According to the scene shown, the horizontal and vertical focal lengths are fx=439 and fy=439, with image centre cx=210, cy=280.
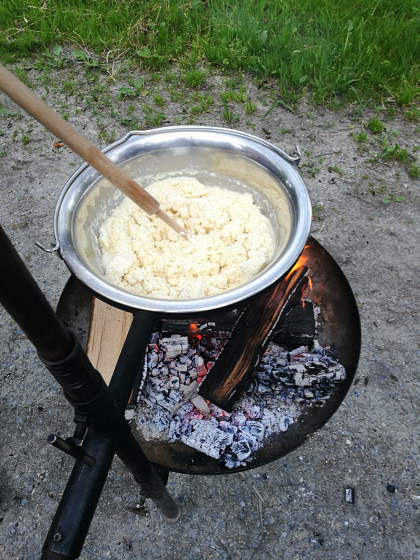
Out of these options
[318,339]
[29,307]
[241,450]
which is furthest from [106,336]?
[29,307]

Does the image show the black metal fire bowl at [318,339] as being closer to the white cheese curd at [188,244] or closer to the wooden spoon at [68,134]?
the white cheese curd at [188,244]

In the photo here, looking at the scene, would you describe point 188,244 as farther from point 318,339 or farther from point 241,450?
point 241,450

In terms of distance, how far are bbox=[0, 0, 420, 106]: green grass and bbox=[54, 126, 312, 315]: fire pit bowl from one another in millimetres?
2064

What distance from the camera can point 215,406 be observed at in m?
2.00

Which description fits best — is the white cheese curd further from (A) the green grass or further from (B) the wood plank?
(A) the green grass

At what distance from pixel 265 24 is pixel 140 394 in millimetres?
3783

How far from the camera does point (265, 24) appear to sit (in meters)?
4.20

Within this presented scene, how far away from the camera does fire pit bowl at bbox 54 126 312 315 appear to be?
1573mm

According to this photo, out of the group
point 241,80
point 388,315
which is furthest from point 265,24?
point 388,315

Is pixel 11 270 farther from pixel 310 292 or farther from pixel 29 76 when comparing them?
pixel 29 76

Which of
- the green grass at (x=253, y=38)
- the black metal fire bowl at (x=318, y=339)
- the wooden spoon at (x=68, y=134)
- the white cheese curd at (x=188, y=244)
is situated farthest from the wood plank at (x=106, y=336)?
the green grass at (x=253, y=38)

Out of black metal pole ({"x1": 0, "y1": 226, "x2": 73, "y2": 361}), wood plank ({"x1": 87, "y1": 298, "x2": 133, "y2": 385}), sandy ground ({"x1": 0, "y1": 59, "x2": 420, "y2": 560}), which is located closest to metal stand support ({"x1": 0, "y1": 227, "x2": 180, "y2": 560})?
black metal pole ({"x1": 0, "y1": 226, "x2": 73, "y2": 361})

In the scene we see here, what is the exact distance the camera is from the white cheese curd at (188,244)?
1.84m

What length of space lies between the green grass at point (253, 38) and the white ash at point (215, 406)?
8.60ft
